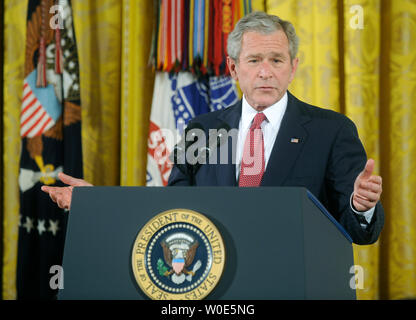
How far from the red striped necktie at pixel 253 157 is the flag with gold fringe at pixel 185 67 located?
3.29 ft

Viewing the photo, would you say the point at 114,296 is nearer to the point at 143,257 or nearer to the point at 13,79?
the point at 143,257

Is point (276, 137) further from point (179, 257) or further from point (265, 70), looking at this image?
point (179, 257)

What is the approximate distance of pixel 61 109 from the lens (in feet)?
8.54

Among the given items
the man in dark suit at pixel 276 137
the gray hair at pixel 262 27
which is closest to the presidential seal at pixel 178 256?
the man in dark suit at pixel 276 137

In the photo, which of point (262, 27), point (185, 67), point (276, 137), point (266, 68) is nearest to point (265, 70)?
point (266, 68)

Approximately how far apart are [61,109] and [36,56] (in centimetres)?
30

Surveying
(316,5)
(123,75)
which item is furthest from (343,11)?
(123,75)

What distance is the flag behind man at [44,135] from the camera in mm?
2516

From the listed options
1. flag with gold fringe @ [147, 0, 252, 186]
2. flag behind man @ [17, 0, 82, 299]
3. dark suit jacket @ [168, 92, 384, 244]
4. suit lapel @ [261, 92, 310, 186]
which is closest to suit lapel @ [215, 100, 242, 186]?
dark suit jacket @ [168, 92, 384, 244]

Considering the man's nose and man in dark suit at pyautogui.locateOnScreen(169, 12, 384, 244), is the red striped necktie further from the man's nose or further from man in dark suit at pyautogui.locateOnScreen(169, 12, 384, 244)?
the man's nose

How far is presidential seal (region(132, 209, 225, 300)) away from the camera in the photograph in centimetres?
79

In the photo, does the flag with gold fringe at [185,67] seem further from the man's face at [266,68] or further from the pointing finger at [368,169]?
the pointing finger at [368,169]

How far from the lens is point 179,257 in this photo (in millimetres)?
802

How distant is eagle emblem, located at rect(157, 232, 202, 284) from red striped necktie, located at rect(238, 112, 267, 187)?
0.59 m
